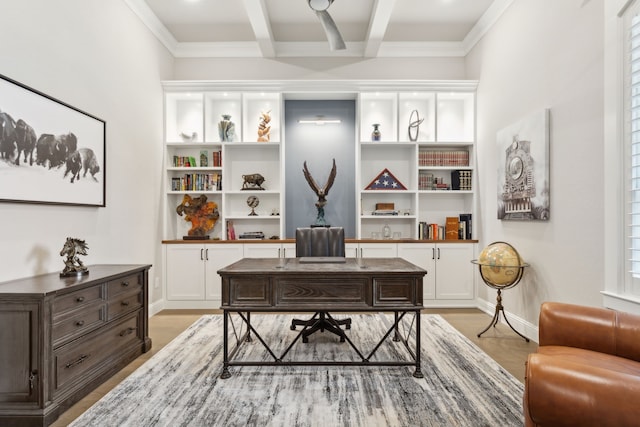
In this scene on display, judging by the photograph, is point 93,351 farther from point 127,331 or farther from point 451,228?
point 451,228

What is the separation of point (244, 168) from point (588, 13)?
4.02m

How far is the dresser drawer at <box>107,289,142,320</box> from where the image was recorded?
2.60m

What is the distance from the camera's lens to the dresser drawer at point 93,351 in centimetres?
212

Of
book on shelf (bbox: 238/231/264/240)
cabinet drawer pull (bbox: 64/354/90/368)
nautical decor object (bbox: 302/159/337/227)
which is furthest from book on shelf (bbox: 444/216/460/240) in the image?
cabinet drawer pull (bbox: 64/354/90/368)

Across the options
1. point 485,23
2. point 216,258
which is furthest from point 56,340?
point 485,23

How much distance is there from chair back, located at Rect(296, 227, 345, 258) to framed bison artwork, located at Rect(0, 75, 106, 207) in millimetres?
1883

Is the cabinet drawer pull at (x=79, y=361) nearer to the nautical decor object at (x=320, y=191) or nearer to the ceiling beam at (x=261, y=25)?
the nautical decor object at (x=320, y=191)

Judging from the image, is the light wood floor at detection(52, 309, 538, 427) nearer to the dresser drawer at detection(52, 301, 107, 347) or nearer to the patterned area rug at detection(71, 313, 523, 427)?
the patterned area rug at detection(71, 313, 523, 427)

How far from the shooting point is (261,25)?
4.07m

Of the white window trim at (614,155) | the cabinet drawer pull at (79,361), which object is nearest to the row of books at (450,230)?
the white window trim at (614,155)

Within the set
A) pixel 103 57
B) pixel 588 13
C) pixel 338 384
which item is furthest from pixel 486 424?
pixel 103 57

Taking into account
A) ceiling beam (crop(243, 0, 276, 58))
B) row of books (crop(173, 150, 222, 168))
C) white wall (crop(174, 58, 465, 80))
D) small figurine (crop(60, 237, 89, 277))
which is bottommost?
small figurine (crop(60, 237, 89, 277))

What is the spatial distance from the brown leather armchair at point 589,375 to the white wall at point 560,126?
896 millimetres

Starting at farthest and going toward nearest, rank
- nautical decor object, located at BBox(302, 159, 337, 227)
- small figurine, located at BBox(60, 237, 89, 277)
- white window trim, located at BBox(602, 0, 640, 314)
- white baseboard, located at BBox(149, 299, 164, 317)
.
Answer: nautical decor object, located at BBox(302, 159, 337, 227) < white baseboard, located at BBox(149, 299, 164, 317) < small figurine, located at BBox(60, 237, 89, 277) < white window trim, located at BBox(602, 0, 640, 314)
